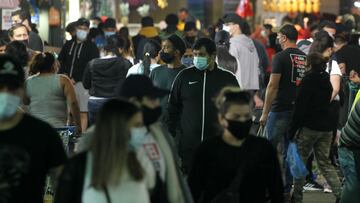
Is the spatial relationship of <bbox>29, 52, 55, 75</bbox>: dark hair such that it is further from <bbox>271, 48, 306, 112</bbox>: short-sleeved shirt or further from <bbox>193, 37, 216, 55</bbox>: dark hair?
<bbox>271, 48, 306, 112</bbox>: short-sleeved shirt

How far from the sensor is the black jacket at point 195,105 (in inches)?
411

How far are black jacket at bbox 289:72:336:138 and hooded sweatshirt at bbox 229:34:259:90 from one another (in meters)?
2.74

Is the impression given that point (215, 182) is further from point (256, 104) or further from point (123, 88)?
point (256, 104)

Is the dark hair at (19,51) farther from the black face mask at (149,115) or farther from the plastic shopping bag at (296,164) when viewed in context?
the black face mask at (149,115)

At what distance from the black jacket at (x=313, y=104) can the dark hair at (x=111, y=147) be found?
19.9 feet

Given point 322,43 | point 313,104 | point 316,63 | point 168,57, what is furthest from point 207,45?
point 322,43

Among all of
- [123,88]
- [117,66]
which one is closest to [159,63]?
[117,66]

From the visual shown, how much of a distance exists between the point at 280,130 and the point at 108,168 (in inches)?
274

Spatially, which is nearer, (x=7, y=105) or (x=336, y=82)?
(x=7, y=105)

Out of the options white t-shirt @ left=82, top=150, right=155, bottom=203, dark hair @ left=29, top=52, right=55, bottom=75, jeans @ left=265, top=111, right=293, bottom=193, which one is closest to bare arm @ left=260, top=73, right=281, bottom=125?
jeans @ left=265, top=111, right=293, bottom=193

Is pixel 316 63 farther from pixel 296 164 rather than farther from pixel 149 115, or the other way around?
pixel 149 115

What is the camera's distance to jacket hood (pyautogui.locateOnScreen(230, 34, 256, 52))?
1514cm

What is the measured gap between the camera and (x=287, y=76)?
42.0 ft

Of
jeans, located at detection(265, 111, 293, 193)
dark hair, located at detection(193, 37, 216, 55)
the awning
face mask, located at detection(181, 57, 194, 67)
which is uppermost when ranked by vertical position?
the awning
